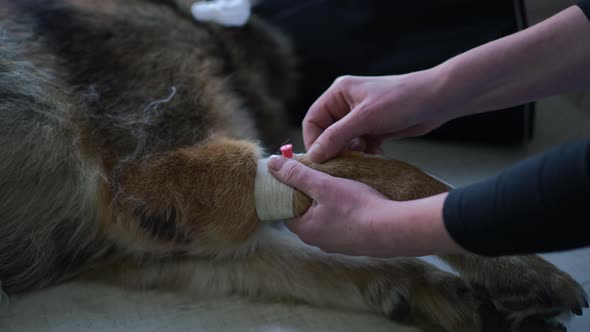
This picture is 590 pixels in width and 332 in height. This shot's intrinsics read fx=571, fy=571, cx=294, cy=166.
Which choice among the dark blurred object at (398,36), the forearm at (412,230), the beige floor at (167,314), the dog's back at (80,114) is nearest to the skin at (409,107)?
the forearm at (412,230)

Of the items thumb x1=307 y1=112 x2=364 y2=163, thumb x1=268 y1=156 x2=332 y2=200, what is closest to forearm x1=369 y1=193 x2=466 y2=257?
thumb x1=268 y1=156 x2=332 y2=200

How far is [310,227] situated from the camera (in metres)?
1.06

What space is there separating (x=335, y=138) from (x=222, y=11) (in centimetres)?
59

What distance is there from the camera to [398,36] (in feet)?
5.50

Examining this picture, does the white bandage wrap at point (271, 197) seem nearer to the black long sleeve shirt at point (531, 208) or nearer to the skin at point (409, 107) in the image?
the skin at point (409, 107)

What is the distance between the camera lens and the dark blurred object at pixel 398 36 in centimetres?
161

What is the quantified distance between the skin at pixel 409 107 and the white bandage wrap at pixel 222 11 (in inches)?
17.6

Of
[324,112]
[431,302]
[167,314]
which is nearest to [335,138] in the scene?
[324,112]

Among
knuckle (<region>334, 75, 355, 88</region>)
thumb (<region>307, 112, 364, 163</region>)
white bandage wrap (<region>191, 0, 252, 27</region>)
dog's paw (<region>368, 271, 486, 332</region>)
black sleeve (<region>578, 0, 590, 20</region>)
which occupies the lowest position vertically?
dog's paw (<region>368, 271, 486, 332</region>)

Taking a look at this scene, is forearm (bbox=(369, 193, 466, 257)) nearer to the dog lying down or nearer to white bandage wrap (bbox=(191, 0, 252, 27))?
the dog lying down

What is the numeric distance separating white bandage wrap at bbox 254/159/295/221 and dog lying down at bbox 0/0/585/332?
0.6 inches

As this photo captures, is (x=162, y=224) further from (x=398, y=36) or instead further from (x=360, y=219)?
(x=398, y=36)

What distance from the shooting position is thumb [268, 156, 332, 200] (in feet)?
3.49

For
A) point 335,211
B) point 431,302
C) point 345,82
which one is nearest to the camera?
point 335,211
